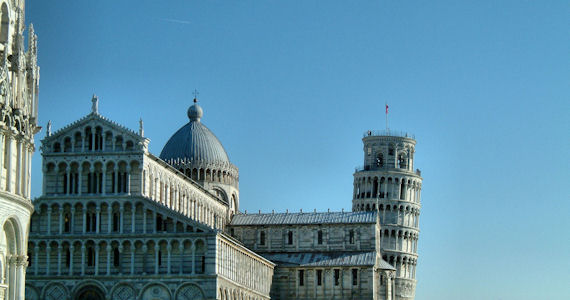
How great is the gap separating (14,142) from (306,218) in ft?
253

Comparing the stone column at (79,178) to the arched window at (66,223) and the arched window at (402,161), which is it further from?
the arched window at (402,161)

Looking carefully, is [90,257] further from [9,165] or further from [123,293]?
[9,165]

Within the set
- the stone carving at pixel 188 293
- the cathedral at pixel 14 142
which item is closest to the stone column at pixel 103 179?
the stone carving at pixel 188 293

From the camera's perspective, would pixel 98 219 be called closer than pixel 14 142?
No

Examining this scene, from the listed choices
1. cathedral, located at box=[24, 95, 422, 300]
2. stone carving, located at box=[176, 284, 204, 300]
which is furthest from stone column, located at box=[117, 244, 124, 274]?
stone carving, located at box=[176, 284, 204, 300]

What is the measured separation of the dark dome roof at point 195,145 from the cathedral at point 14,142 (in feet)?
241

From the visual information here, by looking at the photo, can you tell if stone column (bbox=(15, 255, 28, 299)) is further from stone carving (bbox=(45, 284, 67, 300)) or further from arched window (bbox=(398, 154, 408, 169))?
arched window (bbox=(398, 154, 408, 169))

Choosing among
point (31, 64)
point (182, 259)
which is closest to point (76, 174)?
point (182, 259)

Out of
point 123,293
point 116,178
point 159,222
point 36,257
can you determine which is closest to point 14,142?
point 159,222

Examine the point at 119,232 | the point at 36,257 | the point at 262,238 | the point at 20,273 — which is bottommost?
the point at 20,273

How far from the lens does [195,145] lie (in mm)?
116938

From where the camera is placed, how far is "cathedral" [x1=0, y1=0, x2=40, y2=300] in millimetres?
40031

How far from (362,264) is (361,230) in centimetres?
578

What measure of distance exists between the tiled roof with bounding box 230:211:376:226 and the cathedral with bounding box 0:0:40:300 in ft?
242
